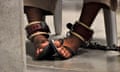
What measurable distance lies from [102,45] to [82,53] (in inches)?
7.8

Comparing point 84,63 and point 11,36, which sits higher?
point 11,36

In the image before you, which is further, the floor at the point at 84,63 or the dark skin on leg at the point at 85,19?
the dark skin on leg at the point at 85,19

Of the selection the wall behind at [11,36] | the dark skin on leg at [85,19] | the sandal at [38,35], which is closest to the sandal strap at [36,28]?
the sandal at [38,35]

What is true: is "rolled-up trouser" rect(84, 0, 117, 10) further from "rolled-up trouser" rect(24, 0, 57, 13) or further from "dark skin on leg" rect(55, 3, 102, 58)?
"rolled-up trouser" rect(24, 0, 57, 13)

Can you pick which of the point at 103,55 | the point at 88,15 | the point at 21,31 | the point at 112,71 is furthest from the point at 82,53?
the point at 21,31

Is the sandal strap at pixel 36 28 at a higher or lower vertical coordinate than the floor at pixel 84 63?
higher

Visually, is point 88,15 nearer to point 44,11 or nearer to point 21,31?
point 44,11

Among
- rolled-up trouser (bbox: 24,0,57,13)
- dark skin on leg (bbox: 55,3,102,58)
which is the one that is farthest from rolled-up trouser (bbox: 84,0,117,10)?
rolled-up trouser (bbox: 24,0,57,13)

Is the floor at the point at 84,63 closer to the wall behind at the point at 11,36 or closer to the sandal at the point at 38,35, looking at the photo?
the sandal at the point at 38,35

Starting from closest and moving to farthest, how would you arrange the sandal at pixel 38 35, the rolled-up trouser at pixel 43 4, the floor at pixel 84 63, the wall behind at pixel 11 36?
the wall behind at pixel 11 36
the floor at pixel 84 63
the sandal at pixel 38 35
the rolled-up trouser at pixel 43 4

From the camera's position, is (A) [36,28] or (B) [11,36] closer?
(B) [11,36]

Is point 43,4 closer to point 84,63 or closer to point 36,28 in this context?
point 36,28

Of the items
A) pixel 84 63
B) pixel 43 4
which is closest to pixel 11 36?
pixel 84 63

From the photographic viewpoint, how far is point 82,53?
149 cm
